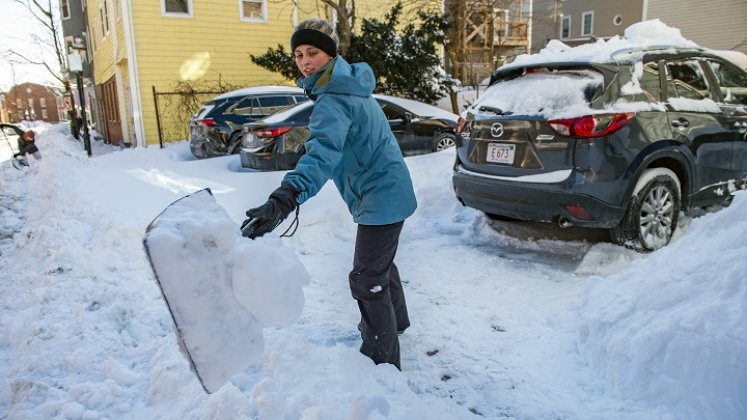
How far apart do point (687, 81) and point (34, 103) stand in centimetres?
13757

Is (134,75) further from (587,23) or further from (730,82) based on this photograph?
(587,23)

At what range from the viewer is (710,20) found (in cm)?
2388

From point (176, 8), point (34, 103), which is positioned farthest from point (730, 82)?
point (34, 103)

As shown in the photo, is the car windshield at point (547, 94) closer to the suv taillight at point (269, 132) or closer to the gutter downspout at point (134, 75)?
the suv taillight at point (269, 132)

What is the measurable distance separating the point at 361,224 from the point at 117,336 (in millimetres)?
1832

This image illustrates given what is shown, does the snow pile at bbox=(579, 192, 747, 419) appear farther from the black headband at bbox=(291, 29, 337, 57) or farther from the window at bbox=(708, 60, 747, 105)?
the window at bbox=(708, 60, 747, 105)

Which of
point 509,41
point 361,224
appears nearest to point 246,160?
point 361,224

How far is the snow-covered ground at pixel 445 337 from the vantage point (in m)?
2.35

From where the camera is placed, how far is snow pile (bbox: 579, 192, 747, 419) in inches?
84.4

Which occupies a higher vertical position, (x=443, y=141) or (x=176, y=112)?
(x=176, y=112)

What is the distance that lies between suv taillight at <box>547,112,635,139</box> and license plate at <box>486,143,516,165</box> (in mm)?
478

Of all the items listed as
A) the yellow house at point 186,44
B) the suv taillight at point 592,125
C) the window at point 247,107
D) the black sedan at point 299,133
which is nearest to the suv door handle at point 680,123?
the suv taillight at point 592,125

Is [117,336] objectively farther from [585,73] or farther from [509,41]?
[509,41]

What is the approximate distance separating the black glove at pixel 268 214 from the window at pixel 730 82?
15.9 feet
